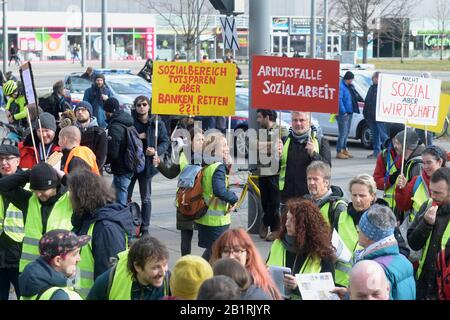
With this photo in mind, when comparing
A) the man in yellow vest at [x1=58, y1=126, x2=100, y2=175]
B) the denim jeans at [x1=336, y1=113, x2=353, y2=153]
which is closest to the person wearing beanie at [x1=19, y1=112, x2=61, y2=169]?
the man in yellow vest at [x1=58, y1=126, x2=100, y2=175]

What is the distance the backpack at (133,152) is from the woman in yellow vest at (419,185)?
3.86 m

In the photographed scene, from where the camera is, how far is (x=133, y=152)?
1158 cm

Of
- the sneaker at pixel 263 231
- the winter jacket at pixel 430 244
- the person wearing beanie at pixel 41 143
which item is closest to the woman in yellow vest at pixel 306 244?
the winter jacket at pixel 430 244

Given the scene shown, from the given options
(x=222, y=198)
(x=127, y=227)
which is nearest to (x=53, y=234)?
(x=127, y=227)

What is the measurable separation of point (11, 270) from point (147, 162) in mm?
4336

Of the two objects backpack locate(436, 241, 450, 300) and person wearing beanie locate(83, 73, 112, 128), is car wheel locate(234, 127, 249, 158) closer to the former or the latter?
person wearing beanie locate(83, 73, 112, 128)

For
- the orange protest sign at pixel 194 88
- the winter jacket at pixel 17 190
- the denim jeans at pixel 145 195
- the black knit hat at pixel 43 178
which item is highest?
the orange protest sign at pixel 194 88

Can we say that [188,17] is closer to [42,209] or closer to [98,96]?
[98,96]

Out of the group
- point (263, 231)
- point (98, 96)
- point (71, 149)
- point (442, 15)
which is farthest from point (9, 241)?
point (442, 15)

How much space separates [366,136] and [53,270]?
52.4 ft

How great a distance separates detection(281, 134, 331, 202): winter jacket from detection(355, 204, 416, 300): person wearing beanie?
3.82 m

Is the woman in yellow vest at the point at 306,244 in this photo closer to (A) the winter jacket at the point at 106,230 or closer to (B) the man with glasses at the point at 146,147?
(A) the winter jacket at the point at 106,230

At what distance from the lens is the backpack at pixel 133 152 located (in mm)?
11555

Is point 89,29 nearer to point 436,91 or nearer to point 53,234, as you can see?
point 436,91
